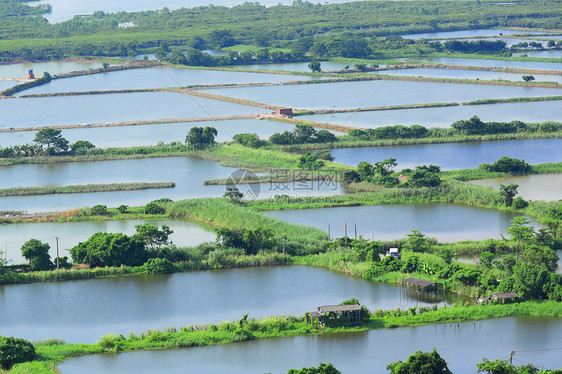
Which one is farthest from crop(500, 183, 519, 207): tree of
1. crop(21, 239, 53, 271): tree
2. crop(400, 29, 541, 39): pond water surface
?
crop(400, 29, 541, 39): pond water surface

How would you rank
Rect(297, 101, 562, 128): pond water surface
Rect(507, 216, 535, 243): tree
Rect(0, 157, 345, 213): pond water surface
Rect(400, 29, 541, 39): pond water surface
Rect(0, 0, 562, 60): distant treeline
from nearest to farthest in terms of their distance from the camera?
Rect(507, 216, 535, 243): tree → Rect(0, 157, 345, 213): pond water surface → Rect(297, 101, 562, 128): pond water surface → Rect(0, 0, 562, 60): distant treeline → Rect(400, 29, 541, 39): pond water surface

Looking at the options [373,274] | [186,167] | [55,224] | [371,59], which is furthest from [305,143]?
[371,59]

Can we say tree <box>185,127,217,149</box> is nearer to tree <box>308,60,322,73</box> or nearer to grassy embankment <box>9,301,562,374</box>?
grassy embankment <box>9,301,562,374</box>

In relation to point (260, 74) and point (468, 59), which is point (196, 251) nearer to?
point (260, 74)

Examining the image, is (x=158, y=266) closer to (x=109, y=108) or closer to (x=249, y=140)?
(x=249, y=140)

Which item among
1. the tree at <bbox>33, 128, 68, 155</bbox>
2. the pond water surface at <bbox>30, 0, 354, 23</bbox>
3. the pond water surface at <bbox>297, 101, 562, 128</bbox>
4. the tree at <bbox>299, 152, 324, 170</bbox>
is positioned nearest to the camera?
the tree at <bbox>299, 152, 324, 170</bbox>

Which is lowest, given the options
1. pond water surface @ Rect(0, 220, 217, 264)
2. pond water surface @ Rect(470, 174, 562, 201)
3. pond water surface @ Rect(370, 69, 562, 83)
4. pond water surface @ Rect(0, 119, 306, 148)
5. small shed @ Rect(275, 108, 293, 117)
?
pond water surface @ Rect(0, 220, 217, 264)
